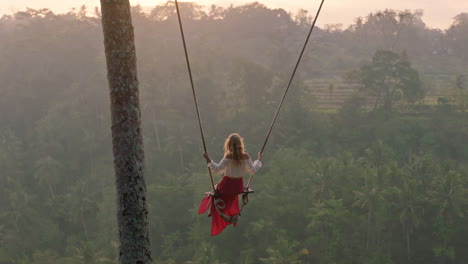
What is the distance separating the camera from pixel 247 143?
150 ft

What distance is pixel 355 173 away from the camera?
1380 inches

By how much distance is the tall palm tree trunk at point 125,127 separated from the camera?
4.98m

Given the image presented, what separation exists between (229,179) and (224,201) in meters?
0.37

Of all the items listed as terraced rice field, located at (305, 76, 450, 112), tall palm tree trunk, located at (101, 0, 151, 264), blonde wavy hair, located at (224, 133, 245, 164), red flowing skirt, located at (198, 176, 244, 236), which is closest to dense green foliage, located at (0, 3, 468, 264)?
terraced rice field, located at (305, 76, 450, 112)

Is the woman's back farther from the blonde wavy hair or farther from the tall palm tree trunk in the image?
the tall palm tree trunk

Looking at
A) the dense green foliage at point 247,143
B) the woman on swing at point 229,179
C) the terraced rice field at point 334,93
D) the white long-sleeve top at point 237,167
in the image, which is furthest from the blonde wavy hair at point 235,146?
the terraced rice field at point 334,93

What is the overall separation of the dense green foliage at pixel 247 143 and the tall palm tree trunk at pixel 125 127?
21.3m

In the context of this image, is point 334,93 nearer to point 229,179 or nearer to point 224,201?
point 224,201

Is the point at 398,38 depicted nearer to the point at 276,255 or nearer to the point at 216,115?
the point at 216,115

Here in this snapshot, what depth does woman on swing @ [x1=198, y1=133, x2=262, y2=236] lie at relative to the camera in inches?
237

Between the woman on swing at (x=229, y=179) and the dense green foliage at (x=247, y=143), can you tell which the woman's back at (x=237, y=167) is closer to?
the woman on swing at (x=229, y=179)

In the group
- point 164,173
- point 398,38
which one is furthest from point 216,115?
point 398,38

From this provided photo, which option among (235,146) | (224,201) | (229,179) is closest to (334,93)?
(224,201)

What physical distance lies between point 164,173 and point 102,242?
11283mm
